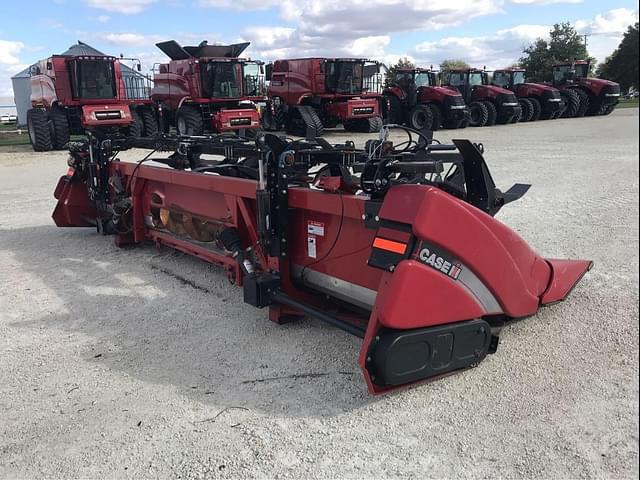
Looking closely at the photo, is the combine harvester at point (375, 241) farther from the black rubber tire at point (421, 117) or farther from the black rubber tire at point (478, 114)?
the black rubber tire at point (478, 114)

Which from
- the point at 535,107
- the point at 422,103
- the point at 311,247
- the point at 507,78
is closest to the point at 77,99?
the point at 422,103

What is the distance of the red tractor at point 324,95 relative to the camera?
1691cm

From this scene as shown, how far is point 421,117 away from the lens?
18406mm

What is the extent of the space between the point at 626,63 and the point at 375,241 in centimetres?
194

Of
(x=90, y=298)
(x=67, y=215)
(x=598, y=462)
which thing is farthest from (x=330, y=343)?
(x=67, y=215)

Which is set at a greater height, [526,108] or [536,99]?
[536,99]

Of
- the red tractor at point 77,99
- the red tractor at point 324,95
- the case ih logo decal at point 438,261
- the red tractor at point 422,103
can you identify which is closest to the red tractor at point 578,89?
the red tractor at point 422,103

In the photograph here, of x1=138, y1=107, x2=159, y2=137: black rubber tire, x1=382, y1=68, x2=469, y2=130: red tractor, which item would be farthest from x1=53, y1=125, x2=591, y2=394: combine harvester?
x1=382, y1=68, x2=469, y2=130: red tractor

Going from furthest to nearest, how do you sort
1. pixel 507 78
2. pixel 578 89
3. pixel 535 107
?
pixel 507 78 → pixel 578 89 → pixel 535 107

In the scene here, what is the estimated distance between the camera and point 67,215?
19.1 feet

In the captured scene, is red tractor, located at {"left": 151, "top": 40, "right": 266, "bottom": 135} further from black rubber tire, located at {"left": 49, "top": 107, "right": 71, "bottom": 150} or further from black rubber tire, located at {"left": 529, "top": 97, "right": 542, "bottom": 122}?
black rubber tire, located at {"left": 529, "top": 97, "right": 542, "bottom": 122}

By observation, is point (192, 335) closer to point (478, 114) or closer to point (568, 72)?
point (478, 114)

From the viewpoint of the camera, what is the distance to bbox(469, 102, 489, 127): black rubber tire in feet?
64.6

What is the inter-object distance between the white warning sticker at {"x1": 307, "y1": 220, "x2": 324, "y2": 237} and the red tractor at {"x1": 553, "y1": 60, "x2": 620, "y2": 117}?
771 inches
